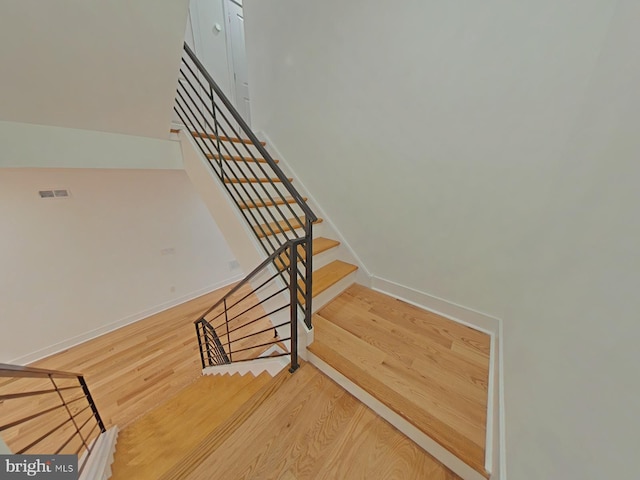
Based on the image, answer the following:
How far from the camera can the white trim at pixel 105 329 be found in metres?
2.70

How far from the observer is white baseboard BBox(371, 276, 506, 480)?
2.99 ft

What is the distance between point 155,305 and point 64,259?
126 cm

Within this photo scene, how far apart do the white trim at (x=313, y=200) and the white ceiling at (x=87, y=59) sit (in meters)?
1.10

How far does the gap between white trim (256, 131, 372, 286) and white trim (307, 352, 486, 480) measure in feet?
3.25

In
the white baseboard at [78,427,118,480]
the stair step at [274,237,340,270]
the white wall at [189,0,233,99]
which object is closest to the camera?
the white baseboard at [78,427,118,480]

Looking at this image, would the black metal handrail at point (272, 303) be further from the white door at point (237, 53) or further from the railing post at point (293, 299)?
the white door at point (237, 53)

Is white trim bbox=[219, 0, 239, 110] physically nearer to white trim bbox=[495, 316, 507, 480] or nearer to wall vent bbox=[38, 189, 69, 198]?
wall vent bbox=[38, 189, 69, 198]

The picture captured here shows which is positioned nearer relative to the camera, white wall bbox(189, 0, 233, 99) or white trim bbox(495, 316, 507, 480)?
white trim bbox(495, 316, 507, 480)

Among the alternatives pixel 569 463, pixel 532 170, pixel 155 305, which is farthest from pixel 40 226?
pixel 532 170

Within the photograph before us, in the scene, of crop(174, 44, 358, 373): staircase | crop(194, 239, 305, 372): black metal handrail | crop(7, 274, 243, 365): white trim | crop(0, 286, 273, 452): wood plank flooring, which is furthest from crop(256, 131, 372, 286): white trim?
crop(7, 274, 243, 365): white trim

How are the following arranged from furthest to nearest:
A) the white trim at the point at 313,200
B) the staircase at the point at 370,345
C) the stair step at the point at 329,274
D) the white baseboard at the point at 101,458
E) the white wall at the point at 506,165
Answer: the white trim at the point at 313,200 < the stair step at the point at 329,274 < the white baseboard at the point at 101,458 < the staircase at the point at 370,345 < the white wall at the point at 506,165

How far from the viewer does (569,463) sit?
0.49 m

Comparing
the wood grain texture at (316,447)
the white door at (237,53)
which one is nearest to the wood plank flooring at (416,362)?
the wood grain texture at (316,447)

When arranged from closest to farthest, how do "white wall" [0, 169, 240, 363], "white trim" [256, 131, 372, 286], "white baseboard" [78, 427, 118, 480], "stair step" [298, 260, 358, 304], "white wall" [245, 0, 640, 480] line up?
1. "white wall" [245, 0, 640, 480]
2. "white baseboard" [78, 427, 118, 480]
3. "stair step" [298, 260, 358, 304]
4. "white trim" [256, 131, 372, 286]
5. "white wall" [0, 169, 240, 363]
